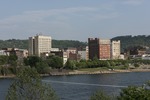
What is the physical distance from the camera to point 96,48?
354ft

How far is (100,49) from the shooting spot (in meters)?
107

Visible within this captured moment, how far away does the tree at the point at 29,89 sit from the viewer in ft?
32.2

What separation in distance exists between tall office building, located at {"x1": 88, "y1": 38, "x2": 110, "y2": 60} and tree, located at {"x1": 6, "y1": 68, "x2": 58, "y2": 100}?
95.7 m

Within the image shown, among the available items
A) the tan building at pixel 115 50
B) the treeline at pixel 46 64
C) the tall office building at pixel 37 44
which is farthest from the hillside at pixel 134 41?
the treeline at pixel 46 64

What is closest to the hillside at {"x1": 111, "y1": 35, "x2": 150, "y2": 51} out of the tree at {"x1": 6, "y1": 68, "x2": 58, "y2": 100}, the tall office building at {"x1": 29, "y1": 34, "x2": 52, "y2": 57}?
the tall office building at {"x1": 29, "y1": 34, "x2": 52, "y2": 57}

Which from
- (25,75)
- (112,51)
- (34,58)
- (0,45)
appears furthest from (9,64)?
(0,45)

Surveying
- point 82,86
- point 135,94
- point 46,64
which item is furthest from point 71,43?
point 135,94

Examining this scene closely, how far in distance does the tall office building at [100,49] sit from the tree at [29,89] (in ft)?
314

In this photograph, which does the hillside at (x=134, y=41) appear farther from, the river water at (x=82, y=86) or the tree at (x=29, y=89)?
the tree at (x=29, y=89)

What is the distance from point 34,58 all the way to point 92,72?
36.4ft

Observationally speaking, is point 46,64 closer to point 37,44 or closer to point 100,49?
point 100,49

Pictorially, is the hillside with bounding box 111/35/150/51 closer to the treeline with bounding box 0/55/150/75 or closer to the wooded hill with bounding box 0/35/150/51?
the wooded hill with bounding box 0/35/150/51

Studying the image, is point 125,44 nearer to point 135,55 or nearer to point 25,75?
point 135,55

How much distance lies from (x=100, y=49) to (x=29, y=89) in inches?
3829
